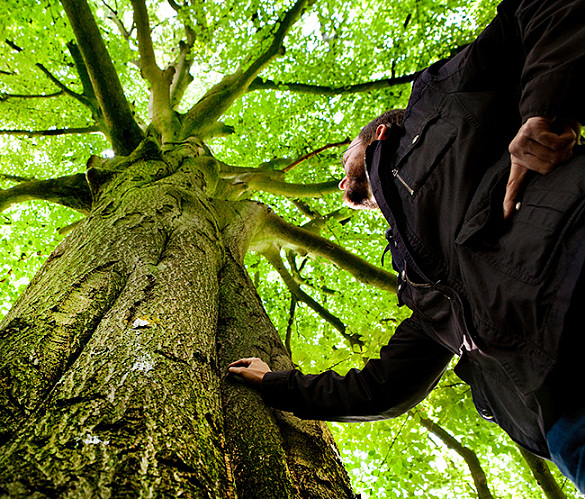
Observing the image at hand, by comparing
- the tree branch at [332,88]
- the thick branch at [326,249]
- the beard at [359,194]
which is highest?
the tree branch at [332,88]

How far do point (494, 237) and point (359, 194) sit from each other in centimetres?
121

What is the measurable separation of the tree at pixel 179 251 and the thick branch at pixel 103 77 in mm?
17

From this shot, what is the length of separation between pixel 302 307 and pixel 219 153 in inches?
196

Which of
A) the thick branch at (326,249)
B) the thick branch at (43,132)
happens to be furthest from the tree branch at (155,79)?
the thick branch at (326,249)

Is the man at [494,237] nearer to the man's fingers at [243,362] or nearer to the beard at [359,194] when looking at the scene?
the man's fingers at [243,362]

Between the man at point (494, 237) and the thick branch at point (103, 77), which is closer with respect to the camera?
the man at point (494, 237)

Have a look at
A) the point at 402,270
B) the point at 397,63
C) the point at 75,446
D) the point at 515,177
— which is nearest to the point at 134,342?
the point at 75,446

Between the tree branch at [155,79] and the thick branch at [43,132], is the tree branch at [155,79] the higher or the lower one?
the higher one

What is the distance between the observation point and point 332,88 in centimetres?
656

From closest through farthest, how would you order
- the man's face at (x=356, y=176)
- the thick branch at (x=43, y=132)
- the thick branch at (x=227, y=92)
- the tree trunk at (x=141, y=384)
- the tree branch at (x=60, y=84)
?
the tree trunk at (x=141, y=384), the man's face at (x=356, y=176), the thick branch at (x=227, y=92), the thick branch at (x=43, y=132), the tree branch at (x=60, y=84)

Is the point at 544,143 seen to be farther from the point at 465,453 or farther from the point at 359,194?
the point at 465,453

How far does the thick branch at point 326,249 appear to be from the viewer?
4078 millimetres

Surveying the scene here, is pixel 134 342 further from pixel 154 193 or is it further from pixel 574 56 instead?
pixel 154 193

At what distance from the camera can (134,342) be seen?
119 cm
